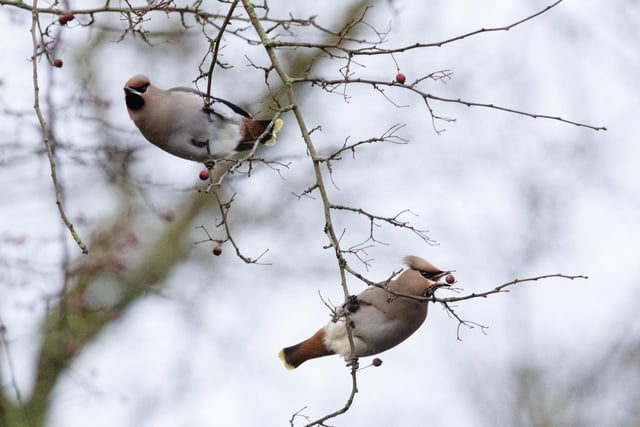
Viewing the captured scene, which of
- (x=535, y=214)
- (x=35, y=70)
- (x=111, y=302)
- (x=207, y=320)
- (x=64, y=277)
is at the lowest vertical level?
(x=35, y=70)

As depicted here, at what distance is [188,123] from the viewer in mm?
3992

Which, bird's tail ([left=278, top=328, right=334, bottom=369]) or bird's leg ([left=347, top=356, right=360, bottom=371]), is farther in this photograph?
bird's tail ([left=278, top=328, right=334, bottom=369])

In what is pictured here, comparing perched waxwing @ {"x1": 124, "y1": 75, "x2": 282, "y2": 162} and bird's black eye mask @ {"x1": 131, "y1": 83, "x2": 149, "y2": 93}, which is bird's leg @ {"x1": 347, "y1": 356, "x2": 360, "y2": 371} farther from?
bird's black eye mask @ {"x1": 131, "y1": 83, "x2": 149, "y2": 93}

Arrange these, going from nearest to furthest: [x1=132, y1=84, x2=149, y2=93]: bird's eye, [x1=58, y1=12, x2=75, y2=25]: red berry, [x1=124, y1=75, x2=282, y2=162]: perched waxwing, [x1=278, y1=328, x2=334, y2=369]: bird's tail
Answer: [x1=58, y1=12, x2=75, y2=25]: red berry
[x1=124, y1=75, x2=282, y2=162]: perched waxwing
[x1=132, y1=84, x2=149, y2=93]: bird's eye
[x1=278, y1=328, x2=334, y2=369]: bird's tail

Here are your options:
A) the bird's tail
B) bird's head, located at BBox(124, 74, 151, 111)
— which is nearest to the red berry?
bird's head, located at BBox(124, 74, 151, 111)

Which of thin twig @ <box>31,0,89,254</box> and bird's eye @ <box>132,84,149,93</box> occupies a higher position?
bird's eye @ <box>132,84,149,93</box>

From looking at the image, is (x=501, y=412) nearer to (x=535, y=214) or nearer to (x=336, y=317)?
(x=535, y=214)

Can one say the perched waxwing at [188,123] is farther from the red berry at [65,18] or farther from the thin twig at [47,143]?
the thin twig at [47,143]

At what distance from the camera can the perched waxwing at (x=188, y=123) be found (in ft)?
13.0

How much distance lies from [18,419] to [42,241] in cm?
237

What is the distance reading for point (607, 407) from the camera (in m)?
11.5

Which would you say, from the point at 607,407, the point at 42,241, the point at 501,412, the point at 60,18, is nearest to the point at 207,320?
the point at 501,412

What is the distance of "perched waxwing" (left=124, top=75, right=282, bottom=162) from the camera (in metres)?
3.96

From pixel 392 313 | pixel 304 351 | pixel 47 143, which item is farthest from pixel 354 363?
pixel 304 351
